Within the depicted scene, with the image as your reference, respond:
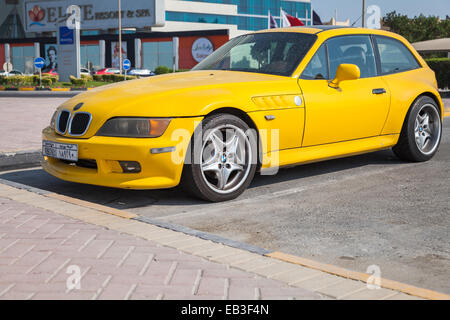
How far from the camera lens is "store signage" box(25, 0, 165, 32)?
60.7 meters

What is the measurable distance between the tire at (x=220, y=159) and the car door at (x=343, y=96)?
716 millimetres

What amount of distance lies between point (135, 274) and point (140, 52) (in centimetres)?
5666

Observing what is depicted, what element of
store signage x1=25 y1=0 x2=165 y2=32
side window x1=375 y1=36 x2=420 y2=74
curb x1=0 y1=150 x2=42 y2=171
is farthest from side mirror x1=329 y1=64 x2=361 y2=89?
store signage x1=25 y1=0 x2=165 y2=32

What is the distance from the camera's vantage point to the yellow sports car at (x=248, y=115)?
5.03 meters

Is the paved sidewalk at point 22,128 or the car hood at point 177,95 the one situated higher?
the car hood at point 177,95

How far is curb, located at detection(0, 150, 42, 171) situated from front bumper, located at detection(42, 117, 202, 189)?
2.33m

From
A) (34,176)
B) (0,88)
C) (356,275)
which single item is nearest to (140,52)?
(0,88)

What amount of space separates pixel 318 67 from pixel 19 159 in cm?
384

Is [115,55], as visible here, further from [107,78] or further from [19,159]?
[19,159]

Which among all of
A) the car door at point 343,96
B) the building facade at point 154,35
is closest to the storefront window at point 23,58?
the building facade at point 154,35

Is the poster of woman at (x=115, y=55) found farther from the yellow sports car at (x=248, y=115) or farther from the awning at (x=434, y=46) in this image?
the yellow sports car at (x=248, y=115)

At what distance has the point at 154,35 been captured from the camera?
2255 inches
